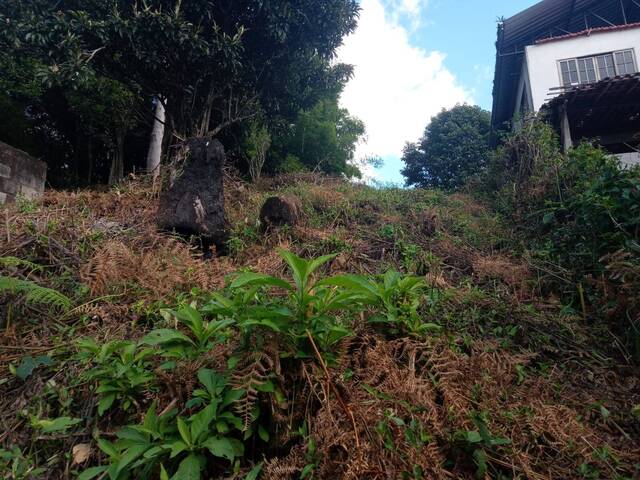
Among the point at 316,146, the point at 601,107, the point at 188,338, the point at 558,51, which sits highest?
the point at 558,51

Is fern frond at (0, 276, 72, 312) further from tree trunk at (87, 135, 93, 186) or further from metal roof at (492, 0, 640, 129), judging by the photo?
metal roof at (492, 0, 640, 129)

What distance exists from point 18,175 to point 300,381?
5.51 m

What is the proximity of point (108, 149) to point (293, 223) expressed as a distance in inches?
311

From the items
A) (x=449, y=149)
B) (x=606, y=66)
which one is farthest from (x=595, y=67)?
(x=449, y=149)

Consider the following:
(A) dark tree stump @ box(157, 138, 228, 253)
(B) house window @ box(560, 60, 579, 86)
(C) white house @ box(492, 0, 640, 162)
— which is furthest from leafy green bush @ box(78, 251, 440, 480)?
(B) house window @ box(560, 60, 579, 86)

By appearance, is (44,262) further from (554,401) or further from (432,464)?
(554,401)

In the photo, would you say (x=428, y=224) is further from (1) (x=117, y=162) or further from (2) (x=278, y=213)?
(1) (x=117, y=162)

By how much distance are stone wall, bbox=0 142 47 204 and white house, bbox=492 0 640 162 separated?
29.2 ft

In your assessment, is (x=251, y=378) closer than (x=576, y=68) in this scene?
Yes

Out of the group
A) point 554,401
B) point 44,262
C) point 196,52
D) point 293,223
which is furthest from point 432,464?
point 196,52

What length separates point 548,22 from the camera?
11.5 metres

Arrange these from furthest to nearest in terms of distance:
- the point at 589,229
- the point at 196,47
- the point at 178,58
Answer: the point at 178,58
the point at 196,47
the point at 589,229

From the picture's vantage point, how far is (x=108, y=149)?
10.6m

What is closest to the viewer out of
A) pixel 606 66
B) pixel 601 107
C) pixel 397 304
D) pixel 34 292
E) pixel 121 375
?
pixel 121 375
